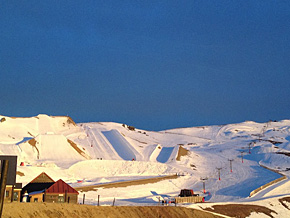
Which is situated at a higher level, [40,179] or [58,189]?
[40,179]

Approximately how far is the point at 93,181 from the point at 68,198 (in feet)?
124

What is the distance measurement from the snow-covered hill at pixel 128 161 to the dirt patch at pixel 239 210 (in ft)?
22.5

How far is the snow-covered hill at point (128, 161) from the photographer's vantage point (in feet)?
254

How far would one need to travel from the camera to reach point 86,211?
112 feet

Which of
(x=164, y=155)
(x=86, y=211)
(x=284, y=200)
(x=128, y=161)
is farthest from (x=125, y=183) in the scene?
(x=164, y=155)

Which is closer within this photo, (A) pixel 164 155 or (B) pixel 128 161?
(B) pixel 128 161

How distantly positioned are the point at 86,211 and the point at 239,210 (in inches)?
1257

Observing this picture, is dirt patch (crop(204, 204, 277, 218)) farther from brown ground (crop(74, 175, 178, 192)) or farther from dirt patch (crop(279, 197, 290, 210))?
brown ground (crop(74, 175, 178, 192))

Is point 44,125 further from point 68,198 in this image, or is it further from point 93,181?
point 68,198

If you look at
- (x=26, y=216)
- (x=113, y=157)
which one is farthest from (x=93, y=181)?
(x=26, y=216)

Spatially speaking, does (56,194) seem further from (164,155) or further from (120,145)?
(120,145)

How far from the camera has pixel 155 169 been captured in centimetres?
10506

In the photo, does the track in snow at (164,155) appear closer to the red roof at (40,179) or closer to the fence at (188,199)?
the fence at (188,199)

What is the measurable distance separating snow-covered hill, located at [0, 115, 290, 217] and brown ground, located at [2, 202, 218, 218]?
14.8 m
